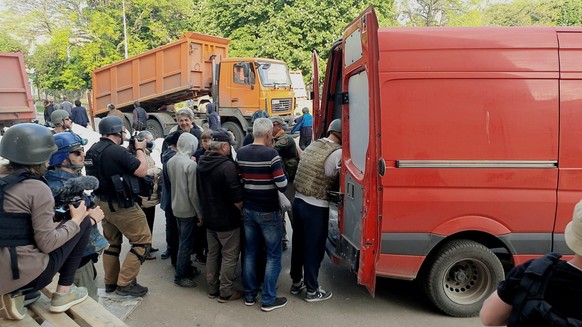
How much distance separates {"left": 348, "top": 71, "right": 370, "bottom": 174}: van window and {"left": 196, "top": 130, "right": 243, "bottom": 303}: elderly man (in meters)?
1.15

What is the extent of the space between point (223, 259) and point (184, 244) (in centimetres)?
54

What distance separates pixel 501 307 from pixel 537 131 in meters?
2.29

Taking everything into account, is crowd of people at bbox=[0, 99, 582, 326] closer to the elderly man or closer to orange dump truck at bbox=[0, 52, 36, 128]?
the elderly man

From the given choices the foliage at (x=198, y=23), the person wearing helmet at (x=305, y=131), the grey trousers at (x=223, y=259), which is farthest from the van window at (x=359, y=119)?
the foliage at (x=198, y=23)

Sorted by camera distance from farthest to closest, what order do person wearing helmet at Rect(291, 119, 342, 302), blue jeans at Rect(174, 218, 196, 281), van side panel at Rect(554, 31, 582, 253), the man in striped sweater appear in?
1. blue jeans at Rect(174, 218, 196, 281)
2. person wearing helmet at Rect(291, 119, 342, 302)
3. the man in striped sweater
4. van side panel at Rect(554, 31, 582, 253)

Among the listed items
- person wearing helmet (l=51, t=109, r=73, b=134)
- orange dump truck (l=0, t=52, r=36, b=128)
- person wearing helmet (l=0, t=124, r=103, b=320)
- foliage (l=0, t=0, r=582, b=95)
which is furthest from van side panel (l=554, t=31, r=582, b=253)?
foliage (l=0, t=0, r=582, b=95)

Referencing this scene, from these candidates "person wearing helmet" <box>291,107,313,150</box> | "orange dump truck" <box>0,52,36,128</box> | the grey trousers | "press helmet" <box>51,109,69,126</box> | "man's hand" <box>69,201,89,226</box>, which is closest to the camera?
"man's hand" <box>69,201,89,226</box>

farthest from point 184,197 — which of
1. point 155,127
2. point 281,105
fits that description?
point 155,127

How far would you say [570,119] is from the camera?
3.61m

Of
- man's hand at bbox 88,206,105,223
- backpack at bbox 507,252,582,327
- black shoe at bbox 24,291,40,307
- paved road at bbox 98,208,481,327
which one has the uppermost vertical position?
man's hand at bbox 88,206,105,223

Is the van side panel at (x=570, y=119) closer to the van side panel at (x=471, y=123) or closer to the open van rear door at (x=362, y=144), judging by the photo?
the van side panel at (x=471, y=123)

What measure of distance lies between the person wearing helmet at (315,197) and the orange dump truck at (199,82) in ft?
31.2

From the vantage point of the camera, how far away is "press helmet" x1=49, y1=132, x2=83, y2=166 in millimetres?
3119

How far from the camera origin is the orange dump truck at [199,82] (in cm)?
1352
